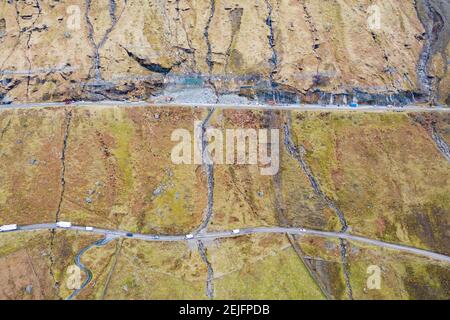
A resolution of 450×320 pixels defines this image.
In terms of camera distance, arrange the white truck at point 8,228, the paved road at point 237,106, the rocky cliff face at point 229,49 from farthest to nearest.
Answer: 1. the rocky cliff face at point 229,49
2. the paved road at point 237,106
3. the white truck at point 8,228

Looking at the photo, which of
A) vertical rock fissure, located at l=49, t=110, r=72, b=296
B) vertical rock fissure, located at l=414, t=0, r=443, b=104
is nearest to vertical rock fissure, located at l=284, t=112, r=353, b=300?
vertical rock fissure, located at l=414, t=0, r=443, b=104

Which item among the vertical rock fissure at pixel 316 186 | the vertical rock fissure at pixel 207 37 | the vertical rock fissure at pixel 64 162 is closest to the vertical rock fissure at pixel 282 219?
the vertical rock fissure at pixel 316 186

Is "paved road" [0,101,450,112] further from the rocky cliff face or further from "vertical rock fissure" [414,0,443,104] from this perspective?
"vertical rock fissure" [414,0,443,104]

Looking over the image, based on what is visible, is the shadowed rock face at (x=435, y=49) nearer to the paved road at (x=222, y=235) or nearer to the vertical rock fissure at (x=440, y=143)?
the vertical rock fissure at (x=440, y=143)

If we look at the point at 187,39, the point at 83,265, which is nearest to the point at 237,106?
the point at 187,39

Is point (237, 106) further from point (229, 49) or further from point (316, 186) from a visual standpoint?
point (316, 186)
